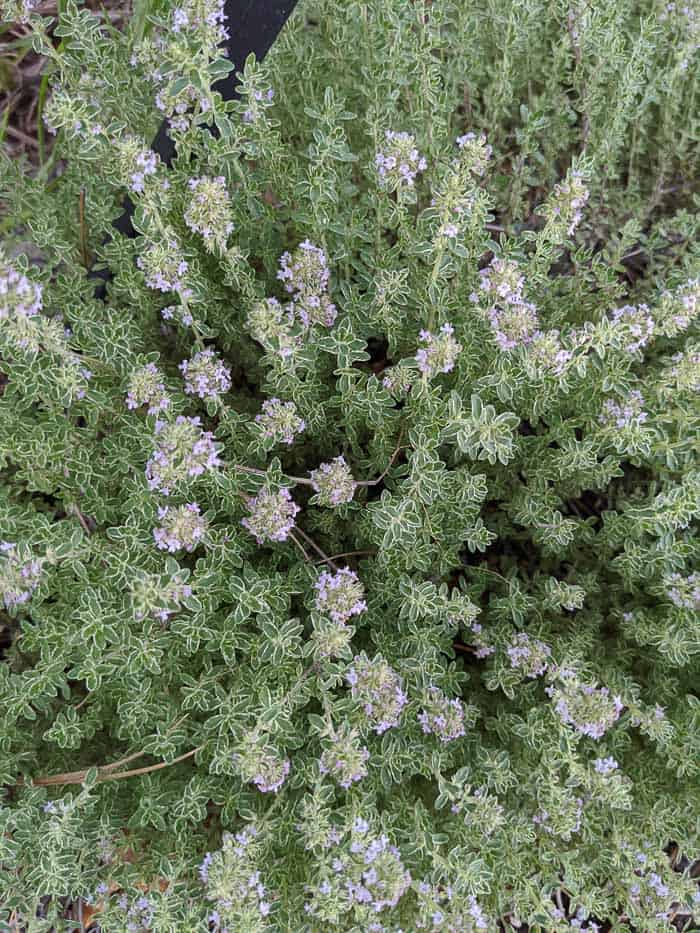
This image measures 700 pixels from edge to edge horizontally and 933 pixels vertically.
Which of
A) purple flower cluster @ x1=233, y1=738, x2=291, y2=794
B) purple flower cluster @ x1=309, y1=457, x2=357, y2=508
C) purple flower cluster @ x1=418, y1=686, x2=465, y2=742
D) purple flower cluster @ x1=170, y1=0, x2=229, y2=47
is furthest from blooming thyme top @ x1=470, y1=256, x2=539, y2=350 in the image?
purple flower cluster @ x1=233, y1=738, x2=291, y2=794

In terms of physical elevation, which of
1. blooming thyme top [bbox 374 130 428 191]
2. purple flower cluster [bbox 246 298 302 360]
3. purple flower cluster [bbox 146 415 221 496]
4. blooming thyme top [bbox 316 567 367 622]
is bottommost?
blooming thyme top [bbox 316 567 367 622]

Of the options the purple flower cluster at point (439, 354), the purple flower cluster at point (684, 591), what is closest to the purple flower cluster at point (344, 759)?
the purple flower cluster at point (439, 354)

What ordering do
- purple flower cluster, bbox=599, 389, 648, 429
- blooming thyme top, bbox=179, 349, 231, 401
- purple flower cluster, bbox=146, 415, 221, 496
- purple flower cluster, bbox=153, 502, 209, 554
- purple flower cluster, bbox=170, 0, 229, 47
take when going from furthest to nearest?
purple flower cluster, bbox=599, 389, 648, 429 → blooming thyme top, bbox=179, 349, 231, 401 → purple flower cluster, bbox=153, 502, 209, 554 → purple flower cluster, bbox=146, 415, 221, 496 → purple flower cluster, bbox=170, 0, 229, 47

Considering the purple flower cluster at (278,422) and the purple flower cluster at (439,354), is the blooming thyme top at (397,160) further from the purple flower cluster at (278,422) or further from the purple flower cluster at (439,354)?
the purple flower cluster at (278,422)

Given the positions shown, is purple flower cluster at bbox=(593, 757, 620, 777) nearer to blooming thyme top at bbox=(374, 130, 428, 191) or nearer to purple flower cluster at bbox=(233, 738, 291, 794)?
purple flower cluster at bbox=(233, 738, 291, 794)

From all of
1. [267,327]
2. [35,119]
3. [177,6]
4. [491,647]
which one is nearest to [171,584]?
[267,327]

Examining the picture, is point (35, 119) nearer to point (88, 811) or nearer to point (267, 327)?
point (267, 327)
